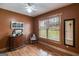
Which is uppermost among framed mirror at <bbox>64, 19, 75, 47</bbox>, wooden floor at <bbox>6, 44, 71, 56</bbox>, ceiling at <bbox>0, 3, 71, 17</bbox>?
ceiling at <bbox>0, 3, 71, 17</bbox>

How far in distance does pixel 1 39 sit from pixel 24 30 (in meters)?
0.48

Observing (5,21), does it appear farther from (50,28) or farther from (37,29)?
(50,28)

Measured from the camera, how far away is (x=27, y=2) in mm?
1859

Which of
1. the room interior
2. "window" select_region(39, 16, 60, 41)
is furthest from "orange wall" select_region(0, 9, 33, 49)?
"window" select_region(39, 16, 60, 41)

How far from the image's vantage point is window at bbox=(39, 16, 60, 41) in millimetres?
1946

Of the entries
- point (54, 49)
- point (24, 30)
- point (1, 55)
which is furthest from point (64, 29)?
point (1, 55)

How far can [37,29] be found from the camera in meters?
2.09

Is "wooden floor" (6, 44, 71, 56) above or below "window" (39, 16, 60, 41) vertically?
below

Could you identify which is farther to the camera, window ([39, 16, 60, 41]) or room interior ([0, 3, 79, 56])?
window ([39, 16, 60, 41])

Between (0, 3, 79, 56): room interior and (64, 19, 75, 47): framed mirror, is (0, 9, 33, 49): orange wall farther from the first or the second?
(64, 19, 75, 47): framed mirror

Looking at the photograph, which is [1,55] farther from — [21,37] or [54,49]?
[54,49]

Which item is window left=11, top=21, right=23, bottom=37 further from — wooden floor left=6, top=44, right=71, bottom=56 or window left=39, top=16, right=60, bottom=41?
window left=39, top=16, right=60, bottom=41

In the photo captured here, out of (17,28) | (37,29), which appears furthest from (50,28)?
(17,28)

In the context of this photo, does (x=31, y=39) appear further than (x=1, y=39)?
Yes
